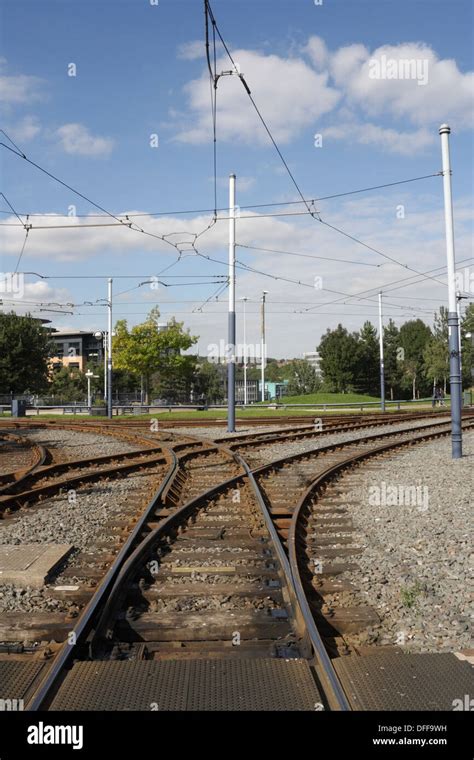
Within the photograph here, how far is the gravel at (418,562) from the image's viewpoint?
4621 mm

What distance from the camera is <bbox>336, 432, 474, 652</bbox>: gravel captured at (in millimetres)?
4621

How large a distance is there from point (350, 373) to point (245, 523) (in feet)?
236

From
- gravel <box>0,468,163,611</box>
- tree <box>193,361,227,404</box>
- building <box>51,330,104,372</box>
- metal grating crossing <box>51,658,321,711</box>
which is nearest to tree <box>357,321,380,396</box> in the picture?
tree <box>193,361,227,404</box>

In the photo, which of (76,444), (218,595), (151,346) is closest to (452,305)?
(218,595)

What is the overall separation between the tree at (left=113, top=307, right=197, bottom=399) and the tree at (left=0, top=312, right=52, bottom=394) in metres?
9.21

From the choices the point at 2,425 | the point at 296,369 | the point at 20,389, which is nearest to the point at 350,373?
the point at 296,369

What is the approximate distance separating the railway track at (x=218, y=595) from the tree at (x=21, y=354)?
5130 cm

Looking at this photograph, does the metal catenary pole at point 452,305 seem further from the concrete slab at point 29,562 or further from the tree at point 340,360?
the tree at point 340,360

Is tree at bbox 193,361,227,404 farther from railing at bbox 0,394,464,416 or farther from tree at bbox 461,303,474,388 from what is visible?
tree at bbox 461,303,474,388

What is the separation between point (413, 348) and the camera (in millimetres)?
94312

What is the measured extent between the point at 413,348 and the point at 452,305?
8225 centimetres

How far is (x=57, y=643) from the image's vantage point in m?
4.23

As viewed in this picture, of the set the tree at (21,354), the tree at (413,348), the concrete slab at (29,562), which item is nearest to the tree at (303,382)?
the tree at (413,348)
